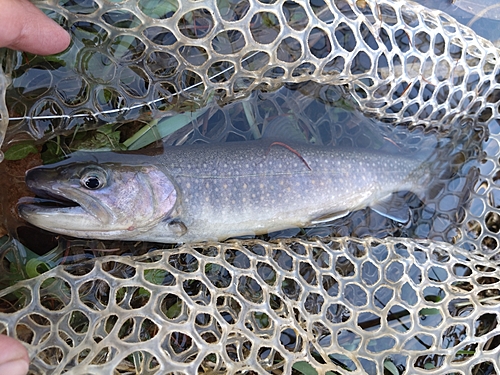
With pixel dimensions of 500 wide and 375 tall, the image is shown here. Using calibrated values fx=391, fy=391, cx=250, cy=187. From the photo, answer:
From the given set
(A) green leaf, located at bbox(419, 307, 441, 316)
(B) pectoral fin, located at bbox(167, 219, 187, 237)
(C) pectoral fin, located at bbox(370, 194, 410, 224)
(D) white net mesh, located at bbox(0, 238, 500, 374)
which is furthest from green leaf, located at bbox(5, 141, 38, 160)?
(A) green leaf, located at bbox(419, 307, 441, 316)

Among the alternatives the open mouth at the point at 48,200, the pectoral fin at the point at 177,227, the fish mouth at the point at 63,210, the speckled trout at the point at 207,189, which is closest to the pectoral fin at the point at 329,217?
the speckled trout at the point at 207,189

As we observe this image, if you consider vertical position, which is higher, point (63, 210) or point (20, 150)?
point (20, 150)

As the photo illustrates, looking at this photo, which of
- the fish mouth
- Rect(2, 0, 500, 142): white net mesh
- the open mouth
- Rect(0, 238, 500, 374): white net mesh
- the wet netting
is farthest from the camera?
the open mouth

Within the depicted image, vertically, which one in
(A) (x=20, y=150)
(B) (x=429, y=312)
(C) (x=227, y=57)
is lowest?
(B) (x=429, y=312)

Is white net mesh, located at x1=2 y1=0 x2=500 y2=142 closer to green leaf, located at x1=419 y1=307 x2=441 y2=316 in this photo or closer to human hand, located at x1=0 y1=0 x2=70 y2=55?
human hand, located at x1=0 y1=0 x2=70 y2=55

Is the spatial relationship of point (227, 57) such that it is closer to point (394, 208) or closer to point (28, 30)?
point (28, 30)

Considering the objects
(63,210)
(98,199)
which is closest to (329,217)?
(98,199)

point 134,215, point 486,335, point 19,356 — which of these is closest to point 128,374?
point 19,356
